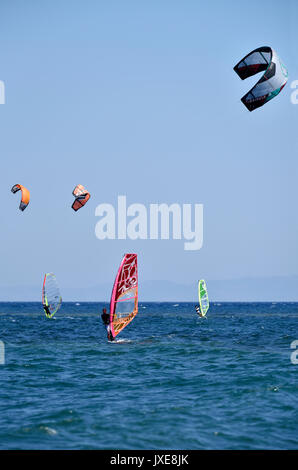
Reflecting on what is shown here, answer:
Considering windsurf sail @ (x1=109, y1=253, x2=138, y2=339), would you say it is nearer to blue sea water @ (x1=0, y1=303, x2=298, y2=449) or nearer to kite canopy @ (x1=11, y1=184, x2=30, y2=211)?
blue sea water @ (x1=0, y1=303, x2=298, y2=449)

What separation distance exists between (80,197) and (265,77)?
19.9 metres

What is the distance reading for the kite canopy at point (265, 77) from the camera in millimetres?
17891

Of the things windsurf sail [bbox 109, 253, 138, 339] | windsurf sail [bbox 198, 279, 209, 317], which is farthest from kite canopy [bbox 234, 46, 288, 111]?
windsurf sail [bbox 198, 279, 209, 317]

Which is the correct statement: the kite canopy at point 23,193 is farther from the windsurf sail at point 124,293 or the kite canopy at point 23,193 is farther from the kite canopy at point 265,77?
the kite canopy at point 265,77

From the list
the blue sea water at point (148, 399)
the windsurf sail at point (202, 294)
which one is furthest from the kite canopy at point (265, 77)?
the windsurf sail at point (202, 294)

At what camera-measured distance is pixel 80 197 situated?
35.8m

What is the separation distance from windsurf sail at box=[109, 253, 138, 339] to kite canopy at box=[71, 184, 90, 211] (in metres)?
16.0

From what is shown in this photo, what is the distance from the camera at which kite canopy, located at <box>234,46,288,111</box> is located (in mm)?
17891

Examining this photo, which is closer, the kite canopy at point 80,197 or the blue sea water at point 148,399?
the blue sea water at point 148,399

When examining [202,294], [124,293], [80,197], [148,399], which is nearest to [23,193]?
[80,197]

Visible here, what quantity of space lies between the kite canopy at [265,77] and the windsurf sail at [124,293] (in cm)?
654

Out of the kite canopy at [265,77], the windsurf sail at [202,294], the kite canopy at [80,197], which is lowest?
the windsurf sail at [202,294]
